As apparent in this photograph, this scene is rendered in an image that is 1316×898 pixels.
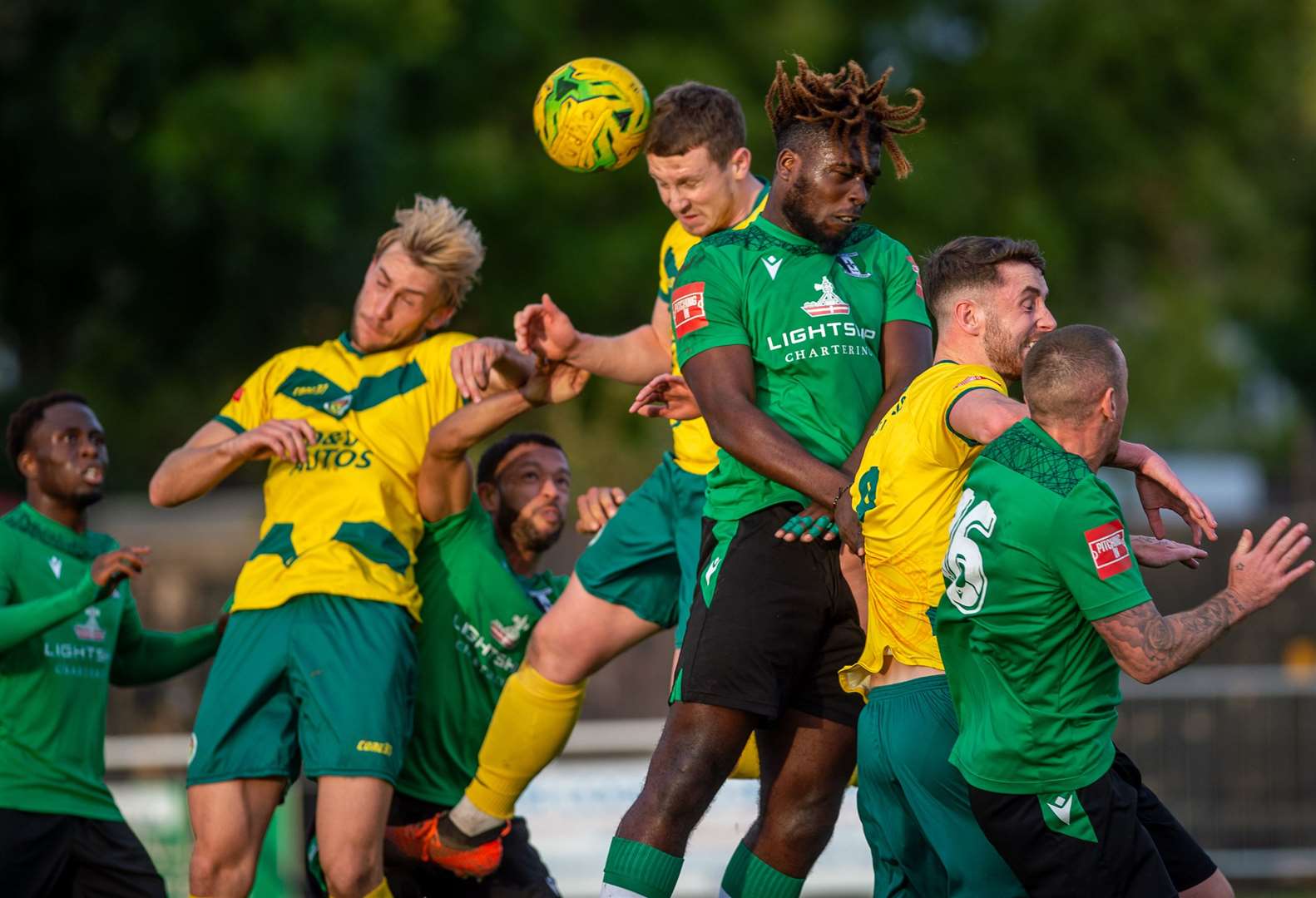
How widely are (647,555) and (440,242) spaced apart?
1484 millimetres

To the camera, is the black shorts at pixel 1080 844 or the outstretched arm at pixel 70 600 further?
the outstretched arm at pixel 70 600

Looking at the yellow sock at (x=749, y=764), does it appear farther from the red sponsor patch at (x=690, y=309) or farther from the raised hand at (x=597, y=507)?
the red sponsor patch at (x=690, y=309)

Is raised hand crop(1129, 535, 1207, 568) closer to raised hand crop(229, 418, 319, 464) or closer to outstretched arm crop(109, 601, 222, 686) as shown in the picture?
raised hand crop(229, 418, 319, 464)

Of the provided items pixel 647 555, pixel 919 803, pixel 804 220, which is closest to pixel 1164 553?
pixel 919 803

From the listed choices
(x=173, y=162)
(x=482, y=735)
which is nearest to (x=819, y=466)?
(x=482, y=735)

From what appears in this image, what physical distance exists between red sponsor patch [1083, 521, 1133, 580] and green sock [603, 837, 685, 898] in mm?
1563

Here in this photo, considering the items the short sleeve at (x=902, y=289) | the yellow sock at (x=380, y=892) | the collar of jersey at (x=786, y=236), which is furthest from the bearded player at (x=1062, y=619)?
the yellow sock at (x=380, y=892)

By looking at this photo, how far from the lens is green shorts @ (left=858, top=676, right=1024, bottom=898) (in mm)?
Answer: 4879

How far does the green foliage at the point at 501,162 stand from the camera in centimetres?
1702

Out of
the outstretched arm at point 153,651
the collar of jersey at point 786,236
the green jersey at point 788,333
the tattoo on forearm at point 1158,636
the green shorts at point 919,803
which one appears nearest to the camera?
the tattoo on forearm at point 1158,636

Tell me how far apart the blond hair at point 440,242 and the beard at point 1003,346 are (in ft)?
7.65

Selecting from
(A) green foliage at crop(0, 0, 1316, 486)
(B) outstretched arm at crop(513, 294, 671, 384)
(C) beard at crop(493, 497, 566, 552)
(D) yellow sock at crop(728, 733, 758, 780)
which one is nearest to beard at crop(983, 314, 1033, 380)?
(B) outstretched arm at crop(513, 294, 671, 384)

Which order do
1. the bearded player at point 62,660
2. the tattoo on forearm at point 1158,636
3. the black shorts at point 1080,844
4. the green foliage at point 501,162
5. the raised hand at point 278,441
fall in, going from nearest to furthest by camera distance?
1. the tattoo on forearm at point 1158,636
2. the black shorts at point 1080,844
3. the raised hand at point 278,441
4. the bearded player at point 62,660
5. the green foliage at point 501,162

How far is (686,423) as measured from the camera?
6.16 metres
